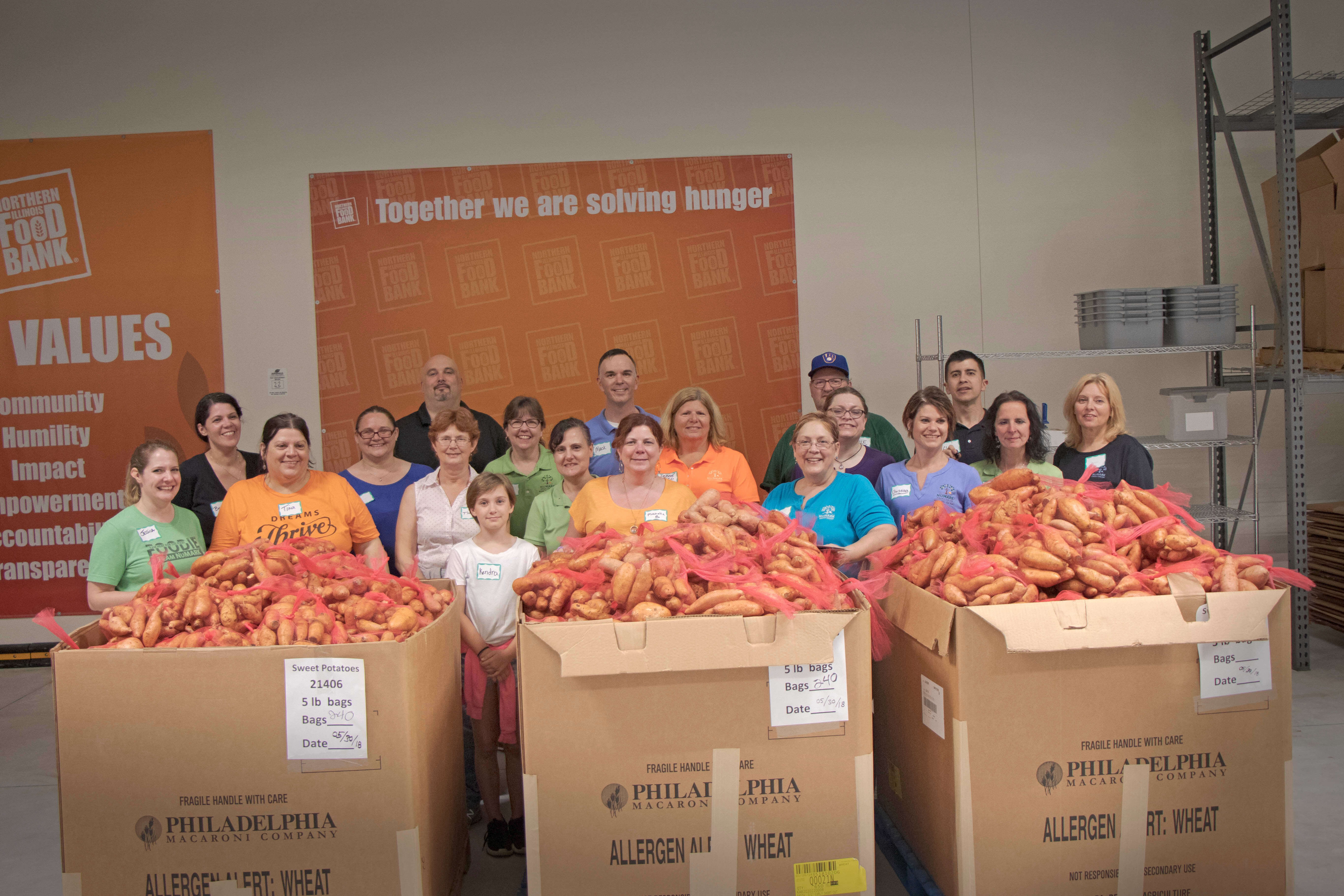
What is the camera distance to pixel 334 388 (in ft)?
16.0

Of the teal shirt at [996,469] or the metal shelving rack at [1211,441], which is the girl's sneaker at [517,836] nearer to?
the teal shirt at [996,469]

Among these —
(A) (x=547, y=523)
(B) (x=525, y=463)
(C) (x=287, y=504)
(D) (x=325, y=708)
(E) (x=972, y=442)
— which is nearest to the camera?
(D) (x=325, y=708)

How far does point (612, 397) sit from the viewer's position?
384 cm

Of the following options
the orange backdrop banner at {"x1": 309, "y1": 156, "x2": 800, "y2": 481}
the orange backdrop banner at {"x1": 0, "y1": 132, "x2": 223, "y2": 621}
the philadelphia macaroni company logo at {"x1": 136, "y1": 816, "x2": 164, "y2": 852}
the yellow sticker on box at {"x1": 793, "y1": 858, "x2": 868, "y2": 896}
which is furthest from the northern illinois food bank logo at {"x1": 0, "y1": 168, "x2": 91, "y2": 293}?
the yellow sticker on box at {"x1": 793, "y1": 858, "x2": 868, "y2": 896}

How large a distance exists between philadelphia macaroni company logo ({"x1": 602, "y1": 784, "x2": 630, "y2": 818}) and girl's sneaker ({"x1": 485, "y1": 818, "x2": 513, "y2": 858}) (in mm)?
943

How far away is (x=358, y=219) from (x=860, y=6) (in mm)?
2955

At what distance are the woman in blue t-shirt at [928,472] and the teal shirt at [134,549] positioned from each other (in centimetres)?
222

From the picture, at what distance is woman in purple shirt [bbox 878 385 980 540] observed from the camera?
3061mm

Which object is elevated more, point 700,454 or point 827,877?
point 700,454

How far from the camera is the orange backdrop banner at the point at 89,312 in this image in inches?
191

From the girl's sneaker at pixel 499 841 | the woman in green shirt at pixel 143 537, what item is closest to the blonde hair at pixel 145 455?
the woman in green shirt at pixel 143 537

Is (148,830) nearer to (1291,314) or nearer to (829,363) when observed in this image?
(829,363)

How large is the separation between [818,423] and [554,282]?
8.41 ft

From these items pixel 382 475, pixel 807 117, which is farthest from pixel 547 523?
pixel 807 117
